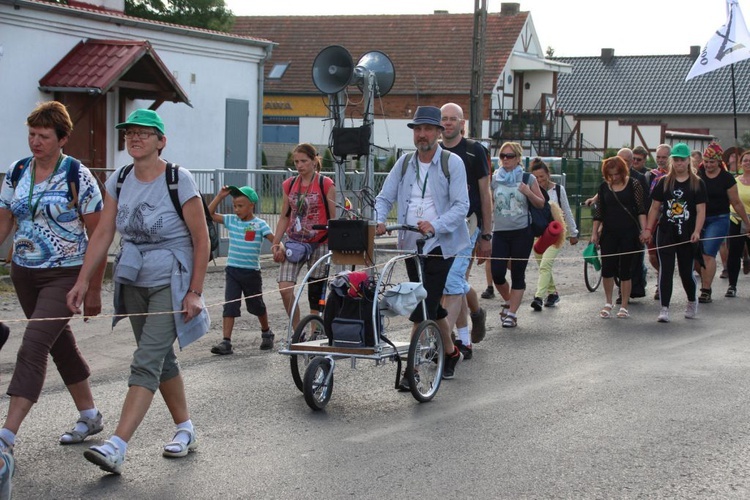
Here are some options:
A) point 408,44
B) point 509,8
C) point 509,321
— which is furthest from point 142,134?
point 509,8

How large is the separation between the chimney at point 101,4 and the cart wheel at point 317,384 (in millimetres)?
17386

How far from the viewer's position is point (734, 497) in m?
5.88

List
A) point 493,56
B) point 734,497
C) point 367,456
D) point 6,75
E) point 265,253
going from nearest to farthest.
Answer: point 734,497 < point 367,456 < point 265,253 < point 6,75 < point 493,56


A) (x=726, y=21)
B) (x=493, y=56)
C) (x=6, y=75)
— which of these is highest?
(x=493, y=56)

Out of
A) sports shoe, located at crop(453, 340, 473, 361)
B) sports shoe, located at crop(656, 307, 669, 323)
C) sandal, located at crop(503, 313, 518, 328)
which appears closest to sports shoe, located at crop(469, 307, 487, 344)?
sports shoe, located at crop(453, 340, 473, 361)

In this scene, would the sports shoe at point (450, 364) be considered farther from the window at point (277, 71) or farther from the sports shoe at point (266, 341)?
the window at point (277, 71)

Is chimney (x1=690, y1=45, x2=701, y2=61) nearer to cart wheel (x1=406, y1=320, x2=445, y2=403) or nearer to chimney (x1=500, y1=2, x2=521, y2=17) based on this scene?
chimney (x1=500, y1=2, x2=521, y2=17)

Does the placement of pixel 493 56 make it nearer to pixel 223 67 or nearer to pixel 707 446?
pixel 223 67

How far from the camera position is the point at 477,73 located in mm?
26516

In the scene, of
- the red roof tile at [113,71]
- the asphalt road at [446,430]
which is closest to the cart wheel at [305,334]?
the asphalt road at [446,430]

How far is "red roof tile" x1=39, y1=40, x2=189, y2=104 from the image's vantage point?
66.9 feet

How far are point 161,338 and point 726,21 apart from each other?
1755 centimetres

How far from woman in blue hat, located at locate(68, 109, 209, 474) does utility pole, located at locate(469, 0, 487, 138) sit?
1989 cm

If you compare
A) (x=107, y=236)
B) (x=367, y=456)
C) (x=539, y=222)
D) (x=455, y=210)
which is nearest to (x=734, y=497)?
(x=367, y=456)
